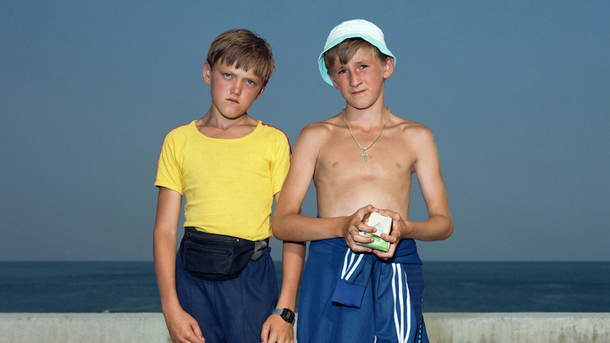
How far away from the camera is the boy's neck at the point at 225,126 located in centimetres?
287

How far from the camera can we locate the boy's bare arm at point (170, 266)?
100 inches

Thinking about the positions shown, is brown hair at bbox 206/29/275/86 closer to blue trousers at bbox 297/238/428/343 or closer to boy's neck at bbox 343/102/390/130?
boy's neck at bbox 343/102/390/130

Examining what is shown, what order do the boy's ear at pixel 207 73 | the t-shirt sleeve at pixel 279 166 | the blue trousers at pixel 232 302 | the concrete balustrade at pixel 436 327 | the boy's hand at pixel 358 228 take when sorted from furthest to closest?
the concrete balustrade at pixel 436 327 → the boy's ear at pixel 207 73 → the t-shirt sleeve at pixel 279 166 → the blue trousers at pixel 232 302 → the boy's hand at pixel 358 228

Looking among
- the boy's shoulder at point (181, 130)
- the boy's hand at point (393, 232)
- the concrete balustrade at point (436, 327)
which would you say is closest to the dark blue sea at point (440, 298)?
the concrete balustrade at point (436, 327)

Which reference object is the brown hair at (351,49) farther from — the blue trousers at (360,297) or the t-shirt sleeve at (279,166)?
the blue trousers at (360,297)

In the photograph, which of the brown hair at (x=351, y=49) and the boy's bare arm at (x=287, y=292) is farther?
the brown hair at (x=351, y=49)

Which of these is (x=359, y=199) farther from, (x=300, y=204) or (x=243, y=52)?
(x=243, y=52)

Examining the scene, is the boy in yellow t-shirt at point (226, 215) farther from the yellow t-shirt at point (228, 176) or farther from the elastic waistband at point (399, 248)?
the elastic waistband at point (399, 248)

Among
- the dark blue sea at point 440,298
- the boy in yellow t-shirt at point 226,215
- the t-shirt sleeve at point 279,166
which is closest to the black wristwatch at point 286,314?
the boy in yellow t-shirt at point 226,215

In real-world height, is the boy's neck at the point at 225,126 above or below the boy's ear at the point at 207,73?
below

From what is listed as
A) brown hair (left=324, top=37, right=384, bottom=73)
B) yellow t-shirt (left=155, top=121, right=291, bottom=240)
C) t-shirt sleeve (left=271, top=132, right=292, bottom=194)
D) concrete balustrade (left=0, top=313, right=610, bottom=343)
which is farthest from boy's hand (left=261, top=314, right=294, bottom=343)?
concrete balustrade (left=0, top=313, right=610, bottom=343)

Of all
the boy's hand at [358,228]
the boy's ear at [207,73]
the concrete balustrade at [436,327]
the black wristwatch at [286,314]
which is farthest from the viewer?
the concrete balustrade at [436,327]

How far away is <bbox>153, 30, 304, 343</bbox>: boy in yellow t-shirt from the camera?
8.51ft

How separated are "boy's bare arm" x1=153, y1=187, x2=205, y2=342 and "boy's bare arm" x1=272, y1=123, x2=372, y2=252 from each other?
568mm
